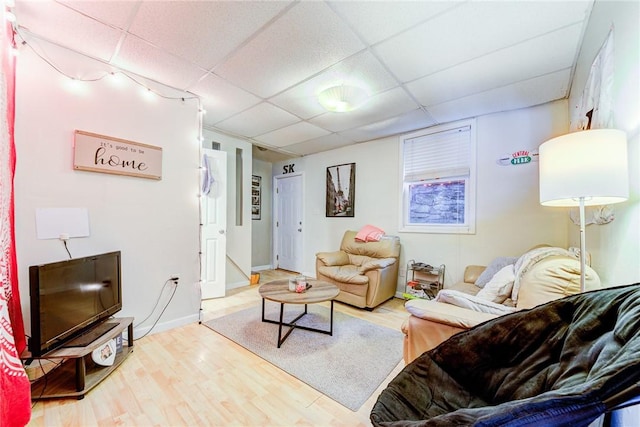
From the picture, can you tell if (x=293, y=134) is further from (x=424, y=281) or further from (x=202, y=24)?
(x=424, y=281)

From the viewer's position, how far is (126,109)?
2281 millimetres

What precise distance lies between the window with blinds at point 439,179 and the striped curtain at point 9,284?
3.73 m

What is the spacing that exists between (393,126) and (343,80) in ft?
4.53

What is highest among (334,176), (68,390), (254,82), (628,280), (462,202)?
(254,82)

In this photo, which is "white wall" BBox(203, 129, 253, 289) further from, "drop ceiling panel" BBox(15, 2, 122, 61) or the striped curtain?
the striped curtain

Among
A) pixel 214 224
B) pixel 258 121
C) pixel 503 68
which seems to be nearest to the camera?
pixel 503 68

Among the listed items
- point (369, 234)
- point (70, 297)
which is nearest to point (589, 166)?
point (369, 234)

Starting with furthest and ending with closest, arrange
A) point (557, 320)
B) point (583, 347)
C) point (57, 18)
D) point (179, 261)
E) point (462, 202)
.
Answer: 1. point (462, 202)
2. point (179, 261)
3. point (57, 18)
4. point (557, 320)
5. point (583, 347)

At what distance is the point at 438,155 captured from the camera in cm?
341

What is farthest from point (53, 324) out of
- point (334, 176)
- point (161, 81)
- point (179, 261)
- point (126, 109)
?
point (334, 176)

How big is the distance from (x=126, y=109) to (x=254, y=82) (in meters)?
1.18

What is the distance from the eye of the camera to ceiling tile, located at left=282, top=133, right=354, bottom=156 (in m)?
4.02

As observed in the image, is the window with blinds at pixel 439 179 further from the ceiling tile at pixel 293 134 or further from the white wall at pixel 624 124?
the white wall at pixel 624 124

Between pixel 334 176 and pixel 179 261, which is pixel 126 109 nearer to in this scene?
pixel 179 261
